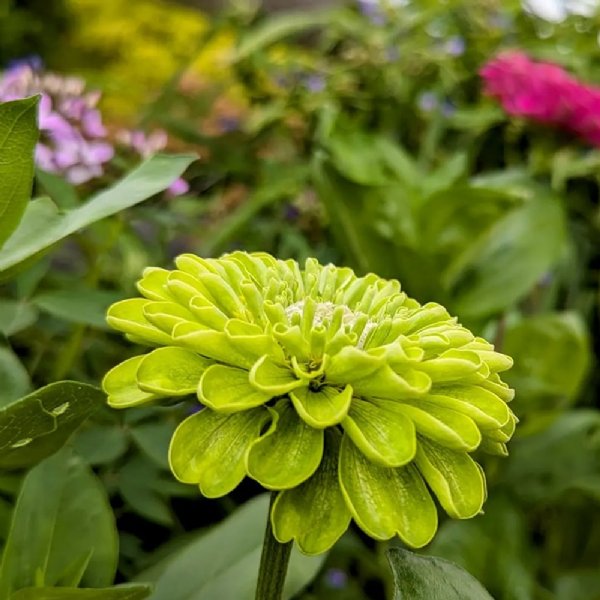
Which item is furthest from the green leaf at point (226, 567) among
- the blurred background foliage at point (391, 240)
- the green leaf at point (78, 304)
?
the green leaf at point (78, 304)

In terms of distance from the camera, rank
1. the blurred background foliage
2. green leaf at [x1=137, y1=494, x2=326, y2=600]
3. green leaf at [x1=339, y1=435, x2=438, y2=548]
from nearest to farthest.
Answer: green leaf at [x1=339, y1=435, x2=438, y2=548] < green leaf at [x1=137, y1=494, x2=326, y2=600] < the blurred background foliage

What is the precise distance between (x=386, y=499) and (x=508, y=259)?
393 mm

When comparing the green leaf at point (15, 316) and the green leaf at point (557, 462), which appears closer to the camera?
the green leaf at point (15, 316)

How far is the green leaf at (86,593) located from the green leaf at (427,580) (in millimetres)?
71

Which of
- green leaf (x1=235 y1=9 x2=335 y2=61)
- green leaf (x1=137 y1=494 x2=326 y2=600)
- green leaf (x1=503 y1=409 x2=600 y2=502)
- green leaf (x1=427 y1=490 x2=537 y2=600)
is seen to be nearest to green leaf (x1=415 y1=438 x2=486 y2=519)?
green leaf (x1=137 y1=494 x2=326 y2=600)

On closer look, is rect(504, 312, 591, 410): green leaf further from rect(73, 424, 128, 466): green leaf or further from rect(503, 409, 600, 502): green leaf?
rect(73, 424, 128, 466): green leaf

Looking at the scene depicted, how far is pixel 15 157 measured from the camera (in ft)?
0.90

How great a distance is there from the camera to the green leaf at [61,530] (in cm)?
31

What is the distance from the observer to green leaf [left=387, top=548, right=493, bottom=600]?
0.81 ft

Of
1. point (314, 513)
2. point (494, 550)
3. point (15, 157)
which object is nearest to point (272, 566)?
point (314, 513)

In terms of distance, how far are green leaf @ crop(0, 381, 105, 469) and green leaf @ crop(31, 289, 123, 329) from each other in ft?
0.41

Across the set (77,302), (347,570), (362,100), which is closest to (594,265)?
(362,100)

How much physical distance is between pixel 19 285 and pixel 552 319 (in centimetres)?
41

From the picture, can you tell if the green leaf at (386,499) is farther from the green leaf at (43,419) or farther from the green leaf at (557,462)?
the green leaf at (557,462)
